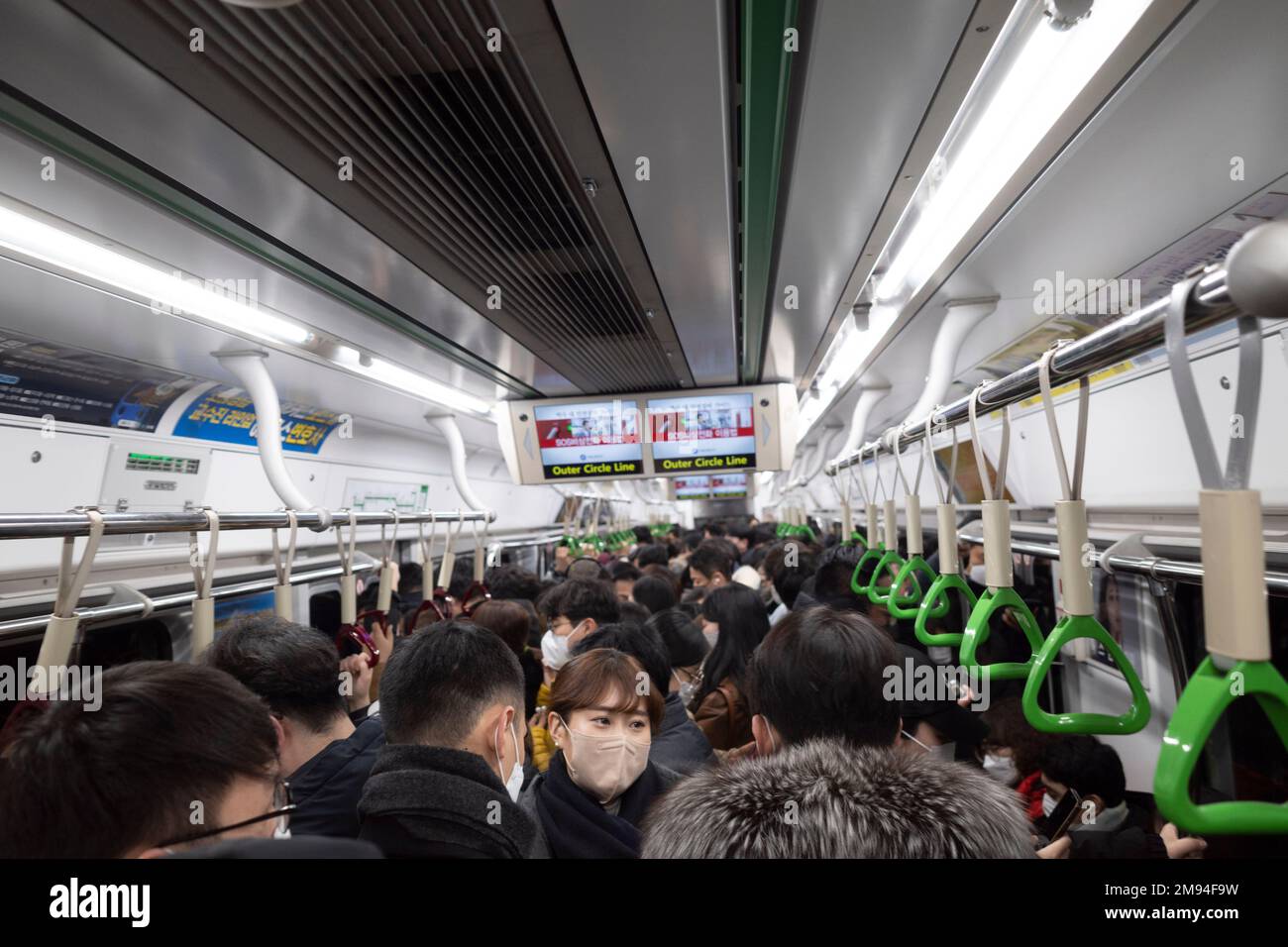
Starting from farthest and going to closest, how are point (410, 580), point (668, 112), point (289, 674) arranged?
point (410, 580), point (289, 674), point (668, 112)

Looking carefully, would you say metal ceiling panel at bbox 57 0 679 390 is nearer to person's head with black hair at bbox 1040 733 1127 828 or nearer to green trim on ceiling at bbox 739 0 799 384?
green trim on ceiling at bbox 739 0 799 384

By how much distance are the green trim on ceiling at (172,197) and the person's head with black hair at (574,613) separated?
1.88 meters

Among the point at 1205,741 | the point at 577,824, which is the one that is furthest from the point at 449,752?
the point at 1205,741

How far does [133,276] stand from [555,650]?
2870 mm

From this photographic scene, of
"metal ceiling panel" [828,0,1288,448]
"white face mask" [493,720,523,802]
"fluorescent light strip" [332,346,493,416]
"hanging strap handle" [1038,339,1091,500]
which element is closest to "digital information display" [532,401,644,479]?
"fluorescent light strip" [332,346,493,416]

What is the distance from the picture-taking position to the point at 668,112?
74.4 inches

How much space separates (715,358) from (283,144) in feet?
10.6

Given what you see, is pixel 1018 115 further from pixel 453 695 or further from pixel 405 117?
pixel 453 695

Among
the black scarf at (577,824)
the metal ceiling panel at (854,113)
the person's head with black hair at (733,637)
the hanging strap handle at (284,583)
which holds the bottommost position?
the black scarf at (577,824)

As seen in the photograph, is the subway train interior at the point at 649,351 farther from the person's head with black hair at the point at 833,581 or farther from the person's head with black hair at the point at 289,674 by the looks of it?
the person's head with black hair at the point at 833,581

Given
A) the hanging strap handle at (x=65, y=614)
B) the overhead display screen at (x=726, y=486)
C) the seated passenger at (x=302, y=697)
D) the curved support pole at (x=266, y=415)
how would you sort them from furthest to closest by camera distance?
the overhead display screen at (x=726, y=486)
the curved support pole at (x=266, y=415)
the seated passenger at (x=302, y=697)
the hanging strap handle at (x=65, y=614)

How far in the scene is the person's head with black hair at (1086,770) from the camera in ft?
9.53

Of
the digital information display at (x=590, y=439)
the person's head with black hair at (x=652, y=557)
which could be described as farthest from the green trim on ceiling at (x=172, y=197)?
the person's head with black hair at (x=652, y=557)
